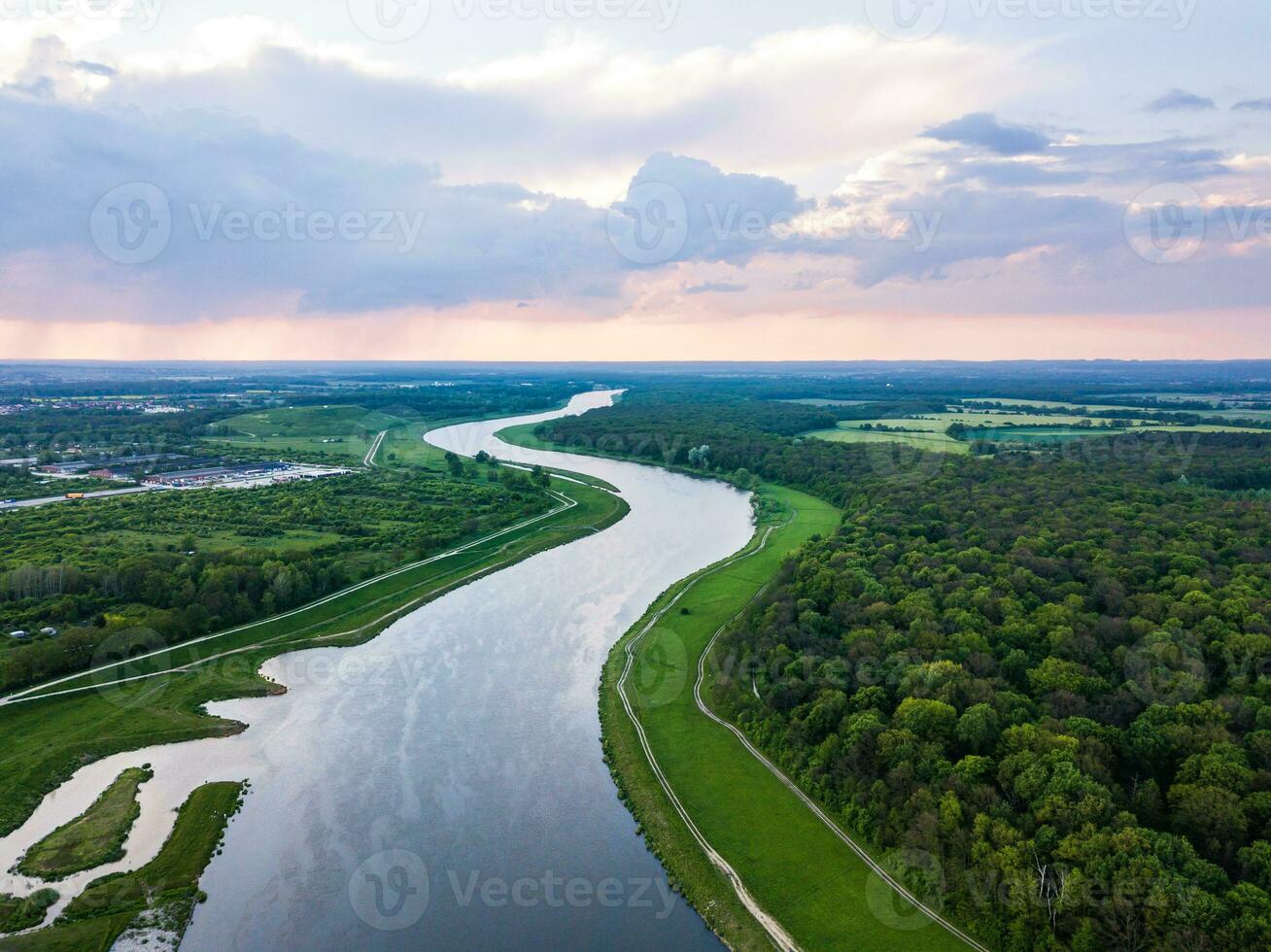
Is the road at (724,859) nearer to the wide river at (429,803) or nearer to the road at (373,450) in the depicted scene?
the wide river at (429,803)

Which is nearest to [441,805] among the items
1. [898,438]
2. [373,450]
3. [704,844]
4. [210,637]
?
[704,844]

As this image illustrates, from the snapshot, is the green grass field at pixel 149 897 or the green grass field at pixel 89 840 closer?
the green grass field at pixel 149 897

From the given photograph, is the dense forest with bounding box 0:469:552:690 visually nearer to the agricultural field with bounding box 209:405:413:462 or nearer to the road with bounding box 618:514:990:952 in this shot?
the road with bounding box 618:514:990:952

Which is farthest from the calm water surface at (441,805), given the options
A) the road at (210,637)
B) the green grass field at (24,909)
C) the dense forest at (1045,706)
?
the dense forest at (1045,706)

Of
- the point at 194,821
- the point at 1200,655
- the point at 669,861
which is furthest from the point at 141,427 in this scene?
the point at 1200,655

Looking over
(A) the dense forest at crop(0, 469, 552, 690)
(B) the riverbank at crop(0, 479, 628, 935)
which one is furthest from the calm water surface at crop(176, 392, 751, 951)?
(A) the dense forest at crop(0, 469, 552, 690)
